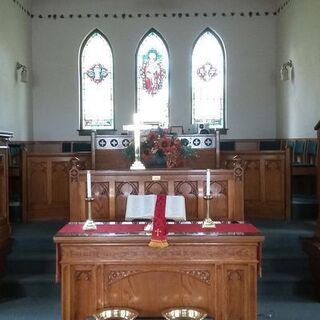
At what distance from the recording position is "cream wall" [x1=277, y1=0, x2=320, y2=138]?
366 inches

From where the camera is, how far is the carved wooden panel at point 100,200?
5086mm

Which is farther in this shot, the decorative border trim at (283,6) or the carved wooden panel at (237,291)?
the decorative border trim at (283,6)

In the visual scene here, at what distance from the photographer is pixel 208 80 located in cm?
1258

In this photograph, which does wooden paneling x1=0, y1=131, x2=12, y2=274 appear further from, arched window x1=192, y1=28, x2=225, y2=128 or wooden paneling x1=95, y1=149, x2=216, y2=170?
arched window x1=192, y1=28, x2=225, y2=128

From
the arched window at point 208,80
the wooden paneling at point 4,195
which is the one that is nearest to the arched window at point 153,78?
the arched window at point 208,80

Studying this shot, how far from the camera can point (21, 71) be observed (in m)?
11.2

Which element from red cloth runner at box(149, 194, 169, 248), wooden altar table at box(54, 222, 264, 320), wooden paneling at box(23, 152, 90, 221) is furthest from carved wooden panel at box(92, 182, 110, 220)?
wooden paneling at box(23, 152, 90, 221)

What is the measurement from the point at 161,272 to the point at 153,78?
930cm

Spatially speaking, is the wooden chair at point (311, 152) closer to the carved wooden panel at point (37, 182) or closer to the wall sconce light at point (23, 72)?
the carved wooden panel at point (37, 182)

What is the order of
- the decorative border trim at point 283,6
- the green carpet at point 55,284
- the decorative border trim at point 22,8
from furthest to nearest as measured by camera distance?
the decorative border trim at point 283,6 → the decorative border trim at point 22,8 → the green carpet at point 55,284

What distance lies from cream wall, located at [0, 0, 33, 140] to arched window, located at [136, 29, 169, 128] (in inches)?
95.6

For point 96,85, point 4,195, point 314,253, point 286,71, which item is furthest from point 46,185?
point 286,71

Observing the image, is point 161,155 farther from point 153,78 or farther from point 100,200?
point 153,78

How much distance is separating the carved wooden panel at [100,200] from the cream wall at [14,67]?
5.13 metres
